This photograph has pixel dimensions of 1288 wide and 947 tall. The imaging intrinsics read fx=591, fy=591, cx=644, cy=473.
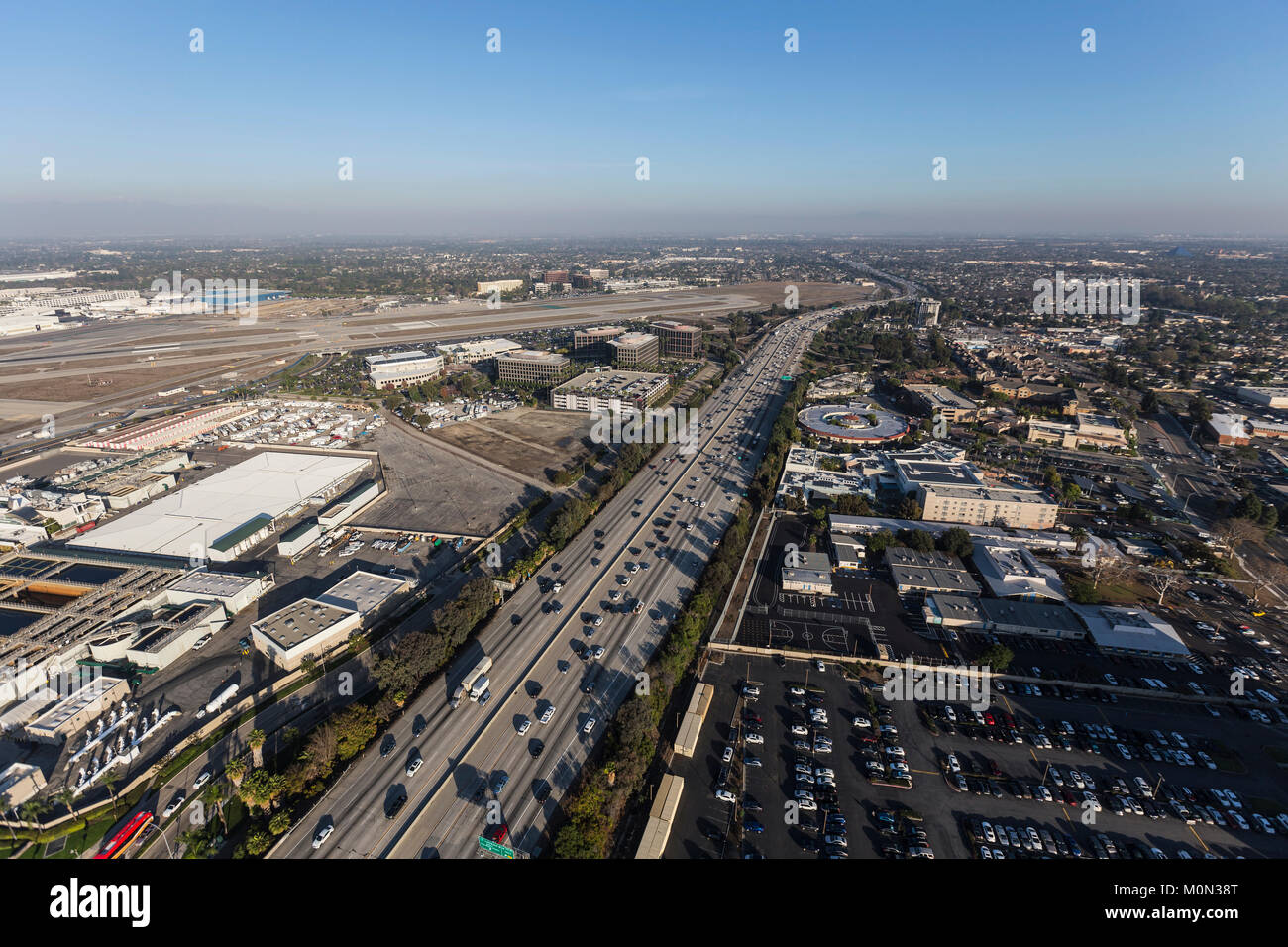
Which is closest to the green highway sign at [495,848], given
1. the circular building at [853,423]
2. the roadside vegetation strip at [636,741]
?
the roadside vegetation strip at [636,741]

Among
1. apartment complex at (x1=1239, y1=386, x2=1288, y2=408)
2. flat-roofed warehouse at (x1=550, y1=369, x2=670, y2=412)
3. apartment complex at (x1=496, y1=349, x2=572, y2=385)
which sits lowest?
apartment complex at (x1=1239, y1=386, x2=1288, y2=408)

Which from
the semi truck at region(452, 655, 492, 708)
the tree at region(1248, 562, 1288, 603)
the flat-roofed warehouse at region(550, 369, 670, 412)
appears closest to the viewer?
the semi truck at region(452, 655, 492, 708)

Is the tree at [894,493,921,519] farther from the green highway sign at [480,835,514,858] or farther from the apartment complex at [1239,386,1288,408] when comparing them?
the apartment complex at [1239,386,1288,408]

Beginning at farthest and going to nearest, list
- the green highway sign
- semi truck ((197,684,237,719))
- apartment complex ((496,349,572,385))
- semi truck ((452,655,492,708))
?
1. apartment complex ((496,349,572,385))
2. semi truck ((452,655,492,708))
3. semi truck ((197,684,237,719))
4. the green highway sign

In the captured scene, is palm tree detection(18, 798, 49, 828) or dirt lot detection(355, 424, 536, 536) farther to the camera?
dirt lot detection(355, 424, 536, 536)

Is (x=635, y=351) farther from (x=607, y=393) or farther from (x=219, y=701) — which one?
(x=219, y=701)

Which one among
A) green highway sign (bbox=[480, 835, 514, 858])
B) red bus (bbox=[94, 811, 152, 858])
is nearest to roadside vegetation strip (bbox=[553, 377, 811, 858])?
green highway sign (bbox=[480, 835, 514, 858])
